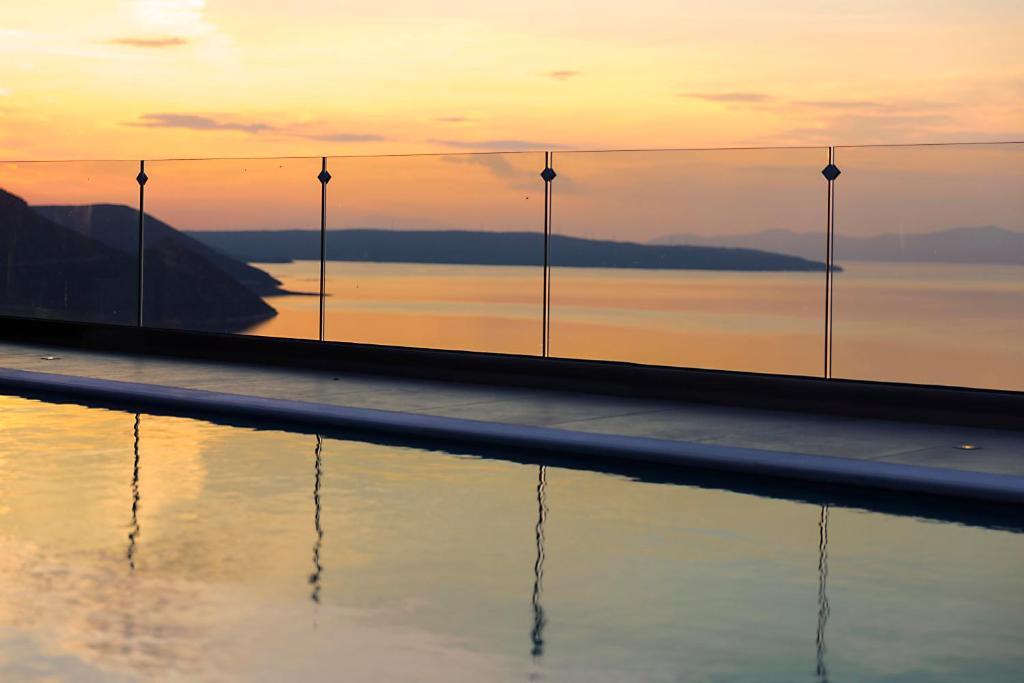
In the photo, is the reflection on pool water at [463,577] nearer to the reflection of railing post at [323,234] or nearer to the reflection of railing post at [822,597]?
the reflection of railing post at [822,597]

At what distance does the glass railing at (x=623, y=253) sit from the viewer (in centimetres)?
1384

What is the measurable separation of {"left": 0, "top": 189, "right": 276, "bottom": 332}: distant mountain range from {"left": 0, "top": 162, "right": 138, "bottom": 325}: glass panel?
12 mm

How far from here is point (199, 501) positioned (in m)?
9.12

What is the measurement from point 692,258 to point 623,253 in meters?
0.80

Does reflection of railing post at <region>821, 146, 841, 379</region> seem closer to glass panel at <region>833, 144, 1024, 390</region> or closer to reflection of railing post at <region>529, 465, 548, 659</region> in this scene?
glass panel at <region>833, 144, 1024, 390</region>

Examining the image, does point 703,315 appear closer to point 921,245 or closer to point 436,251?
point 921,245

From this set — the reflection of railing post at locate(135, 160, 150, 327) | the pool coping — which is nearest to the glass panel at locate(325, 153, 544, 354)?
the reflection of railing post at locate(135, 160, 150, 327)

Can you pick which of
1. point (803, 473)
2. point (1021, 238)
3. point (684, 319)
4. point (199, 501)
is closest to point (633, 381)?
point (684, 319)

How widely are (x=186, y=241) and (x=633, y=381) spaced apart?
9.13m

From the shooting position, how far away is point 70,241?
21.0 meters

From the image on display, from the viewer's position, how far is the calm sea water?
1385 cm

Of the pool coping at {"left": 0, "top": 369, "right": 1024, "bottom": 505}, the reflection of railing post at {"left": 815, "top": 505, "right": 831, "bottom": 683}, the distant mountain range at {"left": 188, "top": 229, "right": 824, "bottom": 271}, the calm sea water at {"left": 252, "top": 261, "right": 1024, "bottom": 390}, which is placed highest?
the distant mountain range at {"left": 188, "top": 229, "right": 824, "bottom": 271}

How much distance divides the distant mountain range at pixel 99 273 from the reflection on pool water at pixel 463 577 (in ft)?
28.5

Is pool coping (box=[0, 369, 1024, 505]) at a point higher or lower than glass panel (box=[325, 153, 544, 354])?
lower
